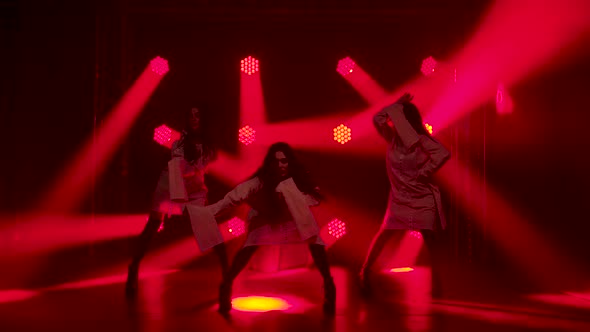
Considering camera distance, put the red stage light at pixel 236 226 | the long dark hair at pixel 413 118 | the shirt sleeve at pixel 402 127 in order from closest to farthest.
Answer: the shirt sleeve at pixel 402 127
the long dark hair at pixel 413 118
the red stage light at pixel 236 226

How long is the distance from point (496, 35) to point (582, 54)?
1076 mm

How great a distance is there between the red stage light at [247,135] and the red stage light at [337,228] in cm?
120

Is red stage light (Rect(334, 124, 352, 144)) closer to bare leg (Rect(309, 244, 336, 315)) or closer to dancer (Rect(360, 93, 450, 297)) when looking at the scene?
dancer (Rect(360, 93, 450, 297))

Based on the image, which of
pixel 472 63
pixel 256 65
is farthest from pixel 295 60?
pixel 472 63

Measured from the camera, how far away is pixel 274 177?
11.7 ft

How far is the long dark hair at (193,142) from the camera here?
407cm

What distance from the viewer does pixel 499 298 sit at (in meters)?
4.04

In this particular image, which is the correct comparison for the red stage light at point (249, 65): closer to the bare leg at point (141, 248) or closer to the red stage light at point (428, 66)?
the red stage light at point (428, 66)

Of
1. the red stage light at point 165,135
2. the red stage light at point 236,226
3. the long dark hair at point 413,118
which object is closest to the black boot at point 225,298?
the long dark hair at point 413,118

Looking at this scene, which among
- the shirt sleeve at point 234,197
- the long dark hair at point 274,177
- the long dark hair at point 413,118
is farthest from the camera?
the long dark hair at point 413,118

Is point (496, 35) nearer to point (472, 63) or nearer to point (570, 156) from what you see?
point (472, 63)

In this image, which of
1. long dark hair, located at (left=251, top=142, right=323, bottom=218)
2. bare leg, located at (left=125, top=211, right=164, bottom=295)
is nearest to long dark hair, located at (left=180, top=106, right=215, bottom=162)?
bare leg, located at (left=125, top=211, right=164, bottom=295)

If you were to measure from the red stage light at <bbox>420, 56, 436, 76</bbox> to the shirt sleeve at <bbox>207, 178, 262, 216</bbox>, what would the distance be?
3171 millimetres

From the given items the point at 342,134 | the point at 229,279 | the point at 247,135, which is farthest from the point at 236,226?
the point at 229,279
